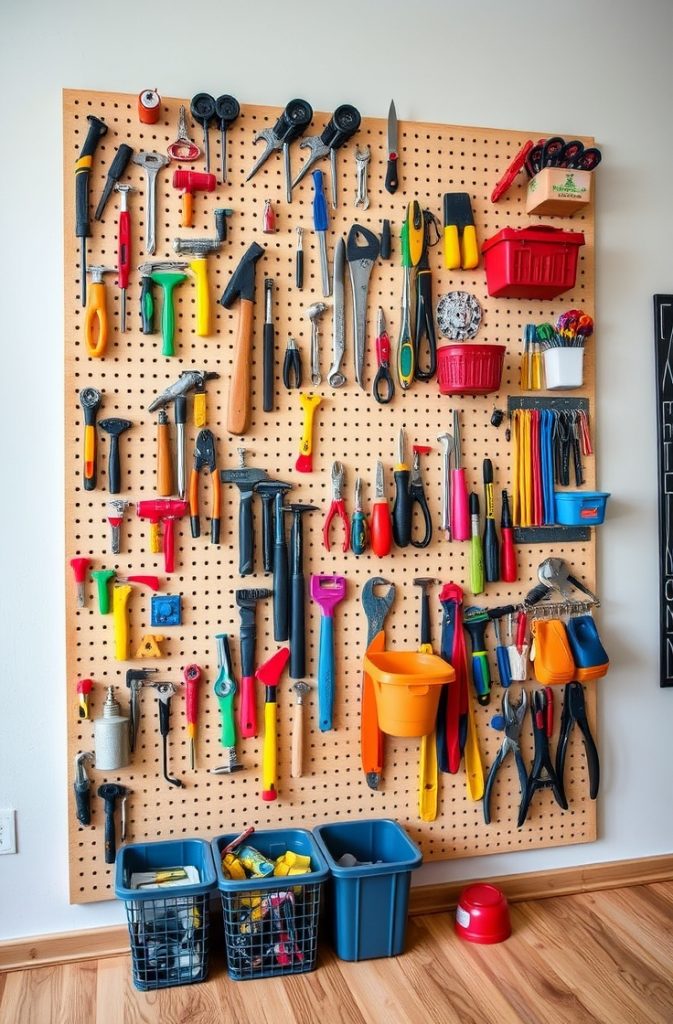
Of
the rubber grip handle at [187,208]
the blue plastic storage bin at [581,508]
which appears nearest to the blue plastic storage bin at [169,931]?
the blue plastic storage bin at [581,508]

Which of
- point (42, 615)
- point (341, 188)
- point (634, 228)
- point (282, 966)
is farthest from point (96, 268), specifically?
point (282, 966)

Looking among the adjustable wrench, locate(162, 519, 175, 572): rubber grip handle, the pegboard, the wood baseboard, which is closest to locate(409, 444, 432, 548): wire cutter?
the pegboard

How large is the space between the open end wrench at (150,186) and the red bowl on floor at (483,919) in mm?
1769

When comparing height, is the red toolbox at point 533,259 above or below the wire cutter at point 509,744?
above

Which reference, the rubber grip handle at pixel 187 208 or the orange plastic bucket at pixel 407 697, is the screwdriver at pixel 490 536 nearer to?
the orange plastic bucket at pixel 407 697

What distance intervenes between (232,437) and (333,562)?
398 mm

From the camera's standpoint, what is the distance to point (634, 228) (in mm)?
2309

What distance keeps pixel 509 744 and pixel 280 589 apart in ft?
2.45

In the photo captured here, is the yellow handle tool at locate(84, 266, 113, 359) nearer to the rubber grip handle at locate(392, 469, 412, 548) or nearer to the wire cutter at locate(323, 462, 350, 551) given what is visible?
the wire cutter at locate(323, 462, 350, 551)

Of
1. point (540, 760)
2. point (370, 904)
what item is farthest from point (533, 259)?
point (370, 904)

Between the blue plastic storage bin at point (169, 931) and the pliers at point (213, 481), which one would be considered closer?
the blue plastic storage bin at point (169, 931)

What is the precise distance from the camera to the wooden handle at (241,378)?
6.51 feet

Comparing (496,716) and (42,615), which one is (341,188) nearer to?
(42,615)

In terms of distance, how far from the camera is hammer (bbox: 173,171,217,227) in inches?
76.7
